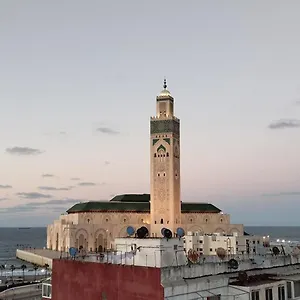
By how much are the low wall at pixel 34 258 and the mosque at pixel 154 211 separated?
4.92 meters

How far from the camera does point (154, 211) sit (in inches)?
4739

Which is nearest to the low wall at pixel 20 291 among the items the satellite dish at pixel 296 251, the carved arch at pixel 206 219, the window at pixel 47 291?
the window at pixel 47 291

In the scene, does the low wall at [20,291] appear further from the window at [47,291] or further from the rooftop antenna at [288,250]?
the rooftop antenna at [288,250]

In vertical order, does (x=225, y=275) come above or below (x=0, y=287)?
above

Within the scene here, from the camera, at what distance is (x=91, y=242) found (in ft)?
380

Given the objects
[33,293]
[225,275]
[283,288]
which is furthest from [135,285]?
[33,293]

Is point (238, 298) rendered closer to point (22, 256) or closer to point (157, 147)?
point (157, 147)

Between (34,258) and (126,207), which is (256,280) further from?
(34,258)

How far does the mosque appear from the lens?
117 metres

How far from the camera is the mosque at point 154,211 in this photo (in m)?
117

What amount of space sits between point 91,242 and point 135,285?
3692 inches

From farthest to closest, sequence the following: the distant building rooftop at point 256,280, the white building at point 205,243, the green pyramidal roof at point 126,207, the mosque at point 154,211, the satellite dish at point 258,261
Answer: the green pyramidal roof at point 126,207 → the mosque at point 154,211 → the white building at point 205,243 → the satellite dish at point 258,261 → the distant building rooftop at point 256,280

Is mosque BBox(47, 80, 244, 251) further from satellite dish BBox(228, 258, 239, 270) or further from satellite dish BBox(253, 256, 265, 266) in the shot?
satellite dish BBox(228, 258, 239, 270)

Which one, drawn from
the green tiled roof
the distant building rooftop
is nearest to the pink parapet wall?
the distant building rooftop
